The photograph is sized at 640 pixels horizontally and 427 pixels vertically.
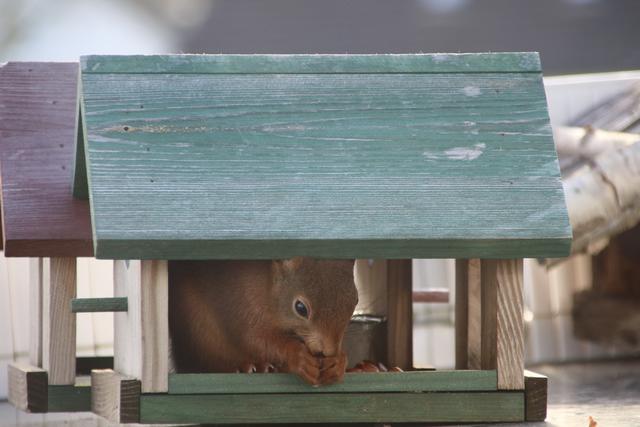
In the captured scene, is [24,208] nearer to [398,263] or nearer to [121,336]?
[121,336]

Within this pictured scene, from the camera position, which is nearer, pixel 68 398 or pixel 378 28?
pixel 68 398

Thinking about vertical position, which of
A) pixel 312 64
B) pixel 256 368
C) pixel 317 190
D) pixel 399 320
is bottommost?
pixel 256 368

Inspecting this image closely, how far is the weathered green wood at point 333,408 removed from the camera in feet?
9.48

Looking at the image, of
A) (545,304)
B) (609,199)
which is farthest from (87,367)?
(545,304)

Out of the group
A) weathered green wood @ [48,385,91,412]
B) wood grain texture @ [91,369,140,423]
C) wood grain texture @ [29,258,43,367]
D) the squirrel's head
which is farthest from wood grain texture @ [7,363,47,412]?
the squirrel's head

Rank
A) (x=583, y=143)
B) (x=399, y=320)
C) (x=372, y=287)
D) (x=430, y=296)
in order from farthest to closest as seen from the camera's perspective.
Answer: (x=583, y=143)
(x=430, y=296)
(x=372, y=287)
(x=399, y=320)

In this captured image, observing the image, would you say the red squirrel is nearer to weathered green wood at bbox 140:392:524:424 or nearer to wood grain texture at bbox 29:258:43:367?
weathered green wood at bbox 140:392:524:424

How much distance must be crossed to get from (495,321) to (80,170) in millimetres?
1136

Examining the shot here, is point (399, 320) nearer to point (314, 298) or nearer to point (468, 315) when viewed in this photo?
point (468, 315)

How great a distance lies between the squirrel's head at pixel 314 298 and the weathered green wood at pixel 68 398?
741 millimetres

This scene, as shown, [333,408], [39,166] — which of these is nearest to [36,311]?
[39,166]

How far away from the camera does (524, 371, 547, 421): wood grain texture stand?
120 inches

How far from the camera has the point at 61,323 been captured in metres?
3.56

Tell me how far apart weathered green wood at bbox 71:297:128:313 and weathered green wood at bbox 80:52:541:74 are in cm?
55
